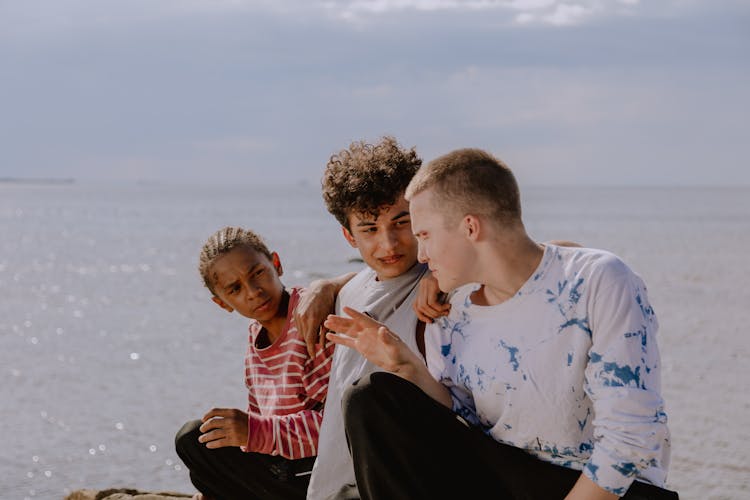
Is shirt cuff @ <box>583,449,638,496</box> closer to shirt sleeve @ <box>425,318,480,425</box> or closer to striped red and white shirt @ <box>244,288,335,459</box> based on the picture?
shirt sleeve @ <box>425,318,480,425</box>

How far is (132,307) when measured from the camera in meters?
18.2

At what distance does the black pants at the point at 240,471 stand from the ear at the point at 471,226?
1297 millimetres

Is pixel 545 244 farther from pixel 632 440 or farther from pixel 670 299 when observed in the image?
pixel 670 299

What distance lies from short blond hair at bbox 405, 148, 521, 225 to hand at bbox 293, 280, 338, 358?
850 millimetres

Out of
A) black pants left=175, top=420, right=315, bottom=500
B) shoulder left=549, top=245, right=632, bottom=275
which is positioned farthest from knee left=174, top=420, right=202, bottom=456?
shoulder left=549, top=245, right=632, bottom=275

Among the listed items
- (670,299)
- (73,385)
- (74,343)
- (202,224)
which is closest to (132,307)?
(74,343)

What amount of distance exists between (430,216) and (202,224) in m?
55.9

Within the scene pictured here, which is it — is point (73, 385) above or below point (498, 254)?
below

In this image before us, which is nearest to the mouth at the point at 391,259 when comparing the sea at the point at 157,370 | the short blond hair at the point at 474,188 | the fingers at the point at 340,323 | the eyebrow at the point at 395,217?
the eyebrow at the point at 395,217

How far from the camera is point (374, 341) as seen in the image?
9.70ft

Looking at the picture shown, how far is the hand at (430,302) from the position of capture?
119 inches

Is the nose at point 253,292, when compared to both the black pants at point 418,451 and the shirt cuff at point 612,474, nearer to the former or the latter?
the black pants at point 418,451

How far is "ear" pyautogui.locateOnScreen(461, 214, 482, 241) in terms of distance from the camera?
2809 mm

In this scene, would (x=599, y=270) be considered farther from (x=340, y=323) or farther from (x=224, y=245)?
(x=224, y=245)
